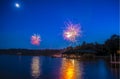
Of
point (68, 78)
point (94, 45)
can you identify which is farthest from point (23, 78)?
point (94, 45)

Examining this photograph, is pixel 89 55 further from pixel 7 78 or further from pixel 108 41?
pixel 7 78

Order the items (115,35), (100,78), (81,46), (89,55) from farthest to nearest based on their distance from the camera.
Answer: (81,46) → (115,35) → (89,55) → (100,78)

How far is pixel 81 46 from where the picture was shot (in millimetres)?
103688

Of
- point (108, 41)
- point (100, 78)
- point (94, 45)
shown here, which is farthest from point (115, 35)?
point (100, 78)

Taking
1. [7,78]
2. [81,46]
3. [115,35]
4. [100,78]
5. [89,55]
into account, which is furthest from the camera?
[81,46]

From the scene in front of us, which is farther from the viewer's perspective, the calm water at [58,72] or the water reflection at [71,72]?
the calm water at [58,72]

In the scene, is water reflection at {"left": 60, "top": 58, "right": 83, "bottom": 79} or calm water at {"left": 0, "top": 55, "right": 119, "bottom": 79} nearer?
water reflection at {"left": 60, "top": 58, "right": 83, "bottom": 79}

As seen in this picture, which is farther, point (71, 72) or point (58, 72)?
point (58, 72)

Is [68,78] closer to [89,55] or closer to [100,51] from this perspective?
[89,55]

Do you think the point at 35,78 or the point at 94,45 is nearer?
the point at 35,78

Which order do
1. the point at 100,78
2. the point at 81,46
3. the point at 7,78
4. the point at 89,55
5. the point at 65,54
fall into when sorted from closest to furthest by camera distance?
1. the point at 7,78
2. the point at 100,78
3. the point at 89,55
4. the point at 65,54
5. the point at 81,46

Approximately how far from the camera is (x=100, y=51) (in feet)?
307

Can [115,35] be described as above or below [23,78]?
above

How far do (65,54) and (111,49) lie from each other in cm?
1756
